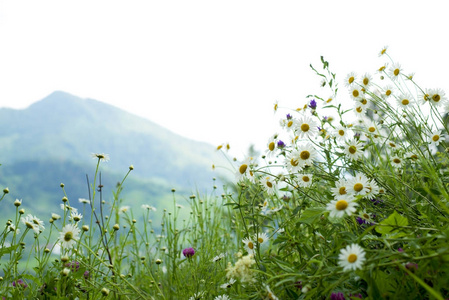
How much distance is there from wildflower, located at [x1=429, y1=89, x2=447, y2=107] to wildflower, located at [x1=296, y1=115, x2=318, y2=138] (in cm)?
71

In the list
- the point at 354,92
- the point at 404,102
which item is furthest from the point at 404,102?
the point at 354,92

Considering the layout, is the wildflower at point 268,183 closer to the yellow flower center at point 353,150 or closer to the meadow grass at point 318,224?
the meadow grass at point 318,224

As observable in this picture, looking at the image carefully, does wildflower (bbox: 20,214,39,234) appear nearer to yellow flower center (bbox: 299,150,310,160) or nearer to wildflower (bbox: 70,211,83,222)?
wildflower (bbox: 70,211,83,222)

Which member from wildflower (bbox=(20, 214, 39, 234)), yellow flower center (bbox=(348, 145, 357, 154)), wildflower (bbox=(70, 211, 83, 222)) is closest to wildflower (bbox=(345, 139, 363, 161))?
yellow flower center (bbox=(348, 145, 357, 154))

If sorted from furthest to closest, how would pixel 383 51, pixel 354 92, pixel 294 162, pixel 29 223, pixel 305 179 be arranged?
1. pixel 383 51
2. pixel 354 92
3. pixel 29 223
4. pixel 305 179
5. pixel 294 162

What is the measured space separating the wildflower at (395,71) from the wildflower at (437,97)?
218mm

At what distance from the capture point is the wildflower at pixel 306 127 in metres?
1.64

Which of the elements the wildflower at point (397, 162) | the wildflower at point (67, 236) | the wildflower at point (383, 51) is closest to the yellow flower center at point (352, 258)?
the wildflower at point (67, 236)

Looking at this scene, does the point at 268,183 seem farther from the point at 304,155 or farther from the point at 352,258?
the point at 352,258

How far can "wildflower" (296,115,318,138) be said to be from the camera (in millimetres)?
1636

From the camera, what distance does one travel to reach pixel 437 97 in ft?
6.23

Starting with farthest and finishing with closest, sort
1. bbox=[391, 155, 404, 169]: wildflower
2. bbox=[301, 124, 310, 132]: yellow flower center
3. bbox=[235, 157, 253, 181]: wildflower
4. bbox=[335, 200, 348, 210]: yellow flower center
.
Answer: bbox=[391, 155, 404, 169]: wildflower, bbox=[301, 124, 310, 132]: yellow flower center, bbox=[235, 157, 253, 181]: wildflower, bbox=[335, 200, 348, 210]: yellow flower center

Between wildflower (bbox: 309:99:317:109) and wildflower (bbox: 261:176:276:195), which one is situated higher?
wildflower (bbox: 309:99:317:109)

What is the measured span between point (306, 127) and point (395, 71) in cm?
81
